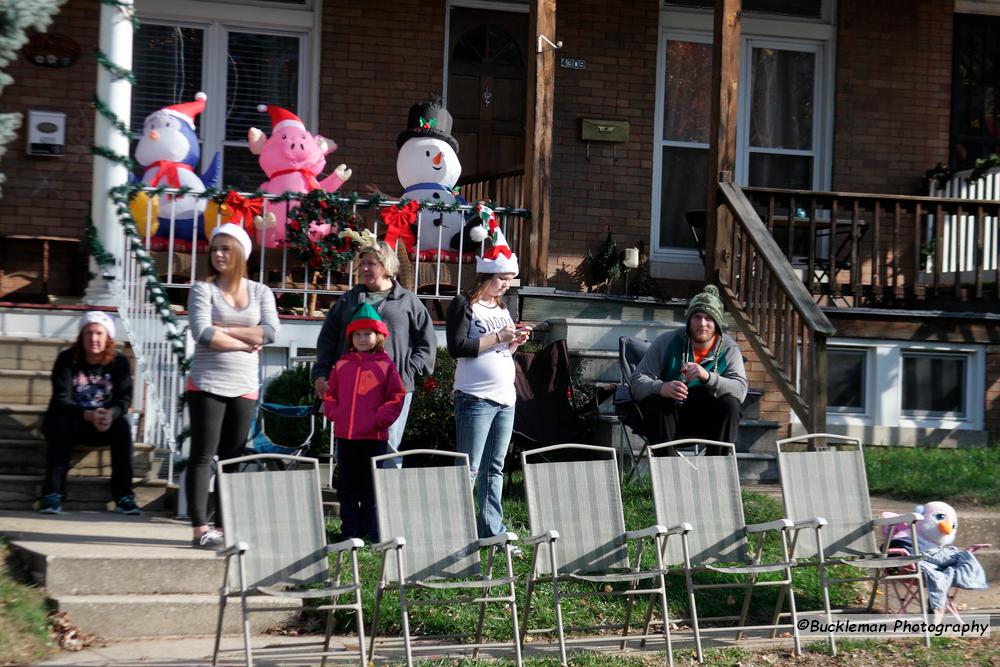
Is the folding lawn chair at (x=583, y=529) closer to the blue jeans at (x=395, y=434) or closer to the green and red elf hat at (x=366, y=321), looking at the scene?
the blue jeans at (x=395, y=434)

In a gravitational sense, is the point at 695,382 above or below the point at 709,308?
below

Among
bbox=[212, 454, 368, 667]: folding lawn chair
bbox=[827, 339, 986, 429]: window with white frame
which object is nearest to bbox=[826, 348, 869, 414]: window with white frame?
bbox=[827, 339, 986, 429]: window with white frame

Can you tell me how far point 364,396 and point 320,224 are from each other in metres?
3.19

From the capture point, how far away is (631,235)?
12234 millimetres

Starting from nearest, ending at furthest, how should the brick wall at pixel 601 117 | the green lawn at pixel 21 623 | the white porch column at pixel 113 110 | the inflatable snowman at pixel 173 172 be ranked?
the green lawn at pixel 21 623 < the white porch column at pixel 113 110 < the inflatable snowman at pixel 173 172 < the brick wall at pixel 601 117

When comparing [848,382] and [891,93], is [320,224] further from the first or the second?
[891,93]

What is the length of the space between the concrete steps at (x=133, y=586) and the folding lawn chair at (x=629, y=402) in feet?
9.57

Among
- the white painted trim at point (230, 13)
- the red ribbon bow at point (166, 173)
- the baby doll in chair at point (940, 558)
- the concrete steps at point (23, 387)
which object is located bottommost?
the baby doll in chair at point (940, 558)

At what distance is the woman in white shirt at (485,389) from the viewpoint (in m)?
6.86

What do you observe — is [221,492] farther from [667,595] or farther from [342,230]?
[342,230]

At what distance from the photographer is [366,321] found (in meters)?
6.67

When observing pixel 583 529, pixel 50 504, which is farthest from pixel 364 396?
pixel 50 504

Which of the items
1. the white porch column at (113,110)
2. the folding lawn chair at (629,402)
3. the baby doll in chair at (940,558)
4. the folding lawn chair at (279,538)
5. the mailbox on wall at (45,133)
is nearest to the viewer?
the folding lawn chair at (279,538)

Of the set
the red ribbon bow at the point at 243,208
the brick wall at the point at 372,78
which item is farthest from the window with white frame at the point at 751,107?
the red ribbon bow at the point at 243,208
